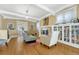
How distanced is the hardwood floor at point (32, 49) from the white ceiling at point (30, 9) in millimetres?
593

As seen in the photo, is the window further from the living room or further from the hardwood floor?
the hardwood floor

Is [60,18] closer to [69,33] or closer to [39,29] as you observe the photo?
[69,33]

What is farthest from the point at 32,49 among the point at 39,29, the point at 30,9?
the point at 30,9

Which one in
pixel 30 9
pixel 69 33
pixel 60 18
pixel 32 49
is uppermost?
pixel 30 9

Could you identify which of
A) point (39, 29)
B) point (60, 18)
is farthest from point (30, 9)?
point (60, 18)

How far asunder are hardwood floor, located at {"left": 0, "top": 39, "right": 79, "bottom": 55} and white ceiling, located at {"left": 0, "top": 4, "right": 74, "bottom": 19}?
59 centimetres

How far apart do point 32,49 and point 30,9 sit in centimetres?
86

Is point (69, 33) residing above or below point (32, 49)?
above

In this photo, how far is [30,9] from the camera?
6.86 feet

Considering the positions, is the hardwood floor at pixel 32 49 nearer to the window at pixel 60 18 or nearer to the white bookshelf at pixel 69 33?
the white bookshelf at pixel 69 33

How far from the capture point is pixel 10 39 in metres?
2.11
